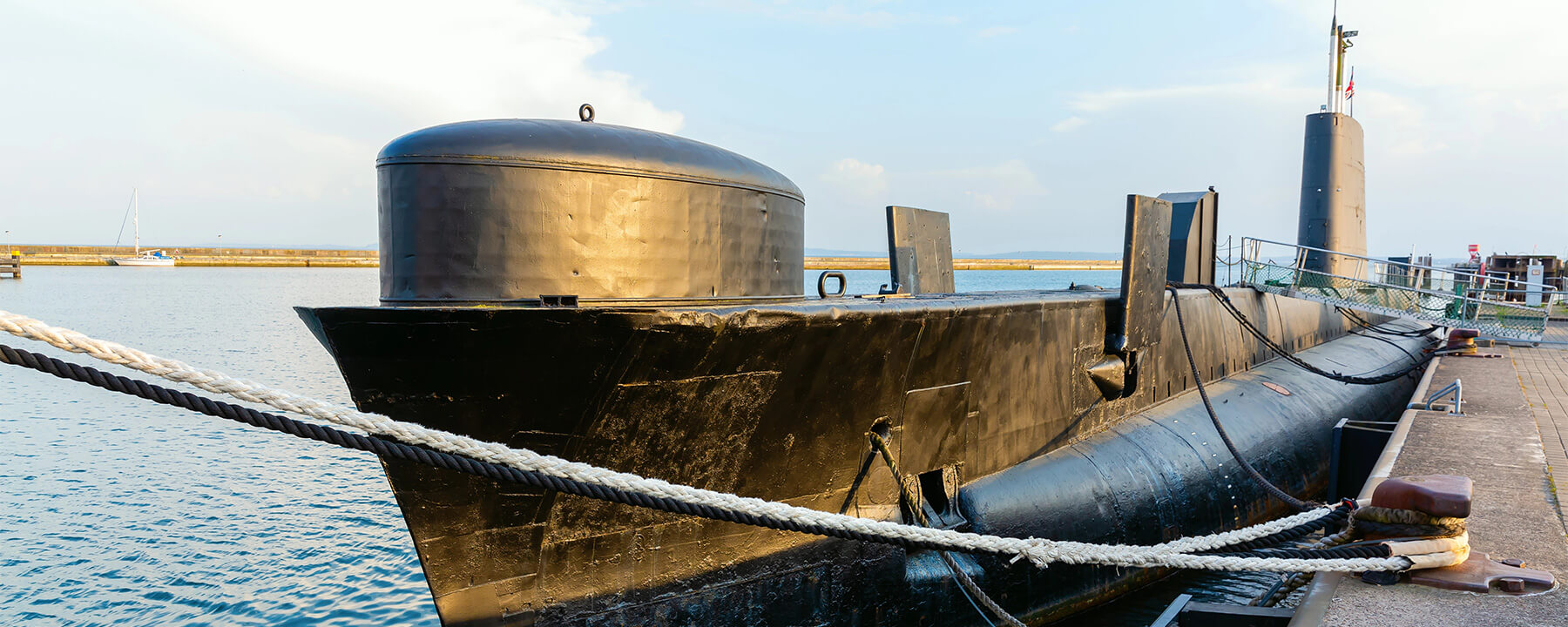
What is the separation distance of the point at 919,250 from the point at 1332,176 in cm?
1253

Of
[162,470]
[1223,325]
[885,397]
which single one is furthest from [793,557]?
[162,470]

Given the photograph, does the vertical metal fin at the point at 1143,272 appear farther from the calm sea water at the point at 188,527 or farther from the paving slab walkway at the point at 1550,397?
the paving slab walkway at the point at 1550,397

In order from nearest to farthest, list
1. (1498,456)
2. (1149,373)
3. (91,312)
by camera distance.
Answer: (1498,456) → (1149,373) → (91,312)

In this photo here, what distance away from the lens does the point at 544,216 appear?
171 inches

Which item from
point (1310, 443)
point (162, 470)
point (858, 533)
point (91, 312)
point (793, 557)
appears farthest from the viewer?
point (91, 312)

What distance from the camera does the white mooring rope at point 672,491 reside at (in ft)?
7.76

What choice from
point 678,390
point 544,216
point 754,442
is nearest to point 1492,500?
point 754,442

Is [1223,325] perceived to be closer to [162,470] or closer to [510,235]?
[510,235]

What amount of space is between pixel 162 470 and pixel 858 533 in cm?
1252

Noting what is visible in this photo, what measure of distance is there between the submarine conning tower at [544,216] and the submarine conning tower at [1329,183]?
16616 mm

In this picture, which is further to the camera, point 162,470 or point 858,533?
point 162,470

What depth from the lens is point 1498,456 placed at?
23.0 feet

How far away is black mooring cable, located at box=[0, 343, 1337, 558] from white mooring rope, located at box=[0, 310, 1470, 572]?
3 cm

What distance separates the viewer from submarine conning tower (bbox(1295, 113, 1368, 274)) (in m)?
17.7
